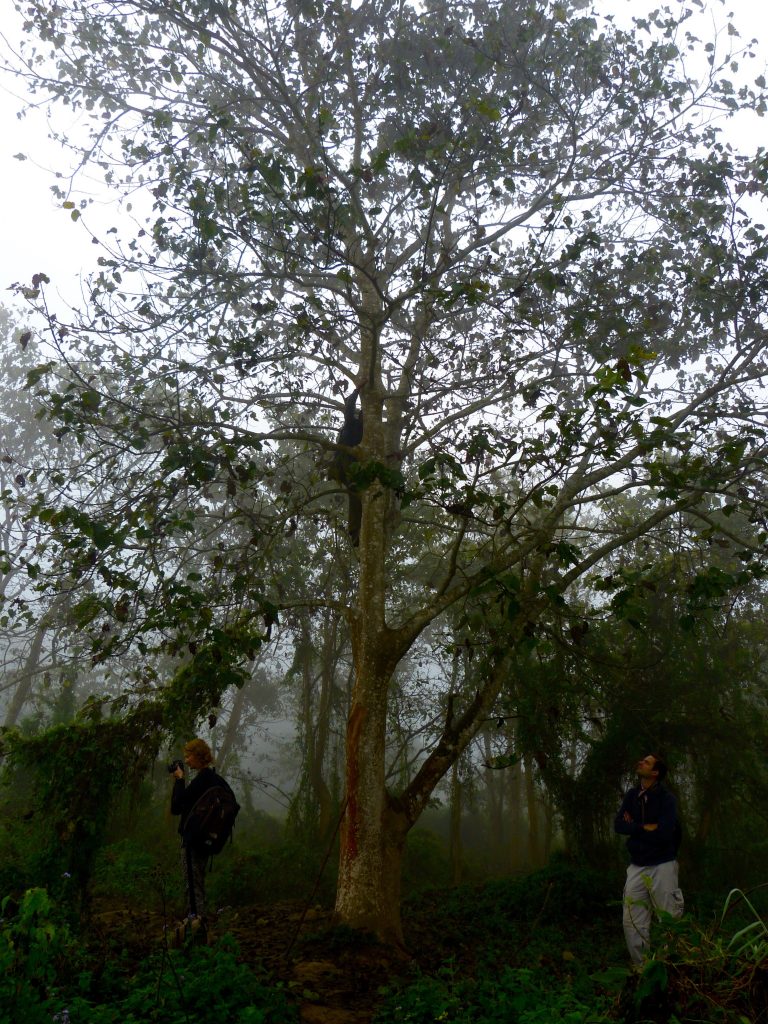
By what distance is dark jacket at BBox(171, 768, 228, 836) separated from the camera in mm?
5621

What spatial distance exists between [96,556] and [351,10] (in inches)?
287

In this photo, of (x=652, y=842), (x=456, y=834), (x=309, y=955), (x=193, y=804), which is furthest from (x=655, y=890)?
(x=456, y=834)

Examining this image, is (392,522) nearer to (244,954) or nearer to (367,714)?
(367,714)

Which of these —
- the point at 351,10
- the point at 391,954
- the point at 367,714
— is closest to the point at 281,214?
the point at 351,10

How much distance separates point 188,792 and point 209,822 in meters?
0.28

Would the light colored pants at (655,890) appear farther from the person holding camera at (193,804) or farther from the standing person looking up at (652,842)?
the person holding camera at (193,804)

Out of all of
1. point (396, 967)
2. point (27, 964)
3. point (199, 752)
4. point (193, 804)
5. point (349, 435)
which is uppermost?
point (349, 435)

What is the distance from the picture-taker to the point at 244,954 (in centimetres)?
603

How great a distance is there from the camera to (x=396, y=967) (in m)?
6.17

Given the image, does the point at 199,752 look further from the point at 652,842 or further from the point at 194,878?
the point at 652,842

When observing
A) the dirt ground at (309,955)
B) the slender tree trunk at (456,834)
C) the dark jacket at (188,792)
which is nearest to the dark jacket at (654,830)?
the dirt ground at (309,955)

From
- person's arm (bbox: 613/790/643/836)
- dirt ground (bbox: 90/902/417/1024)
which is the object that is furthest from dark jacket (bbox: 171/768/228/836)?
person's arm (bbox: 613/790/643/836)

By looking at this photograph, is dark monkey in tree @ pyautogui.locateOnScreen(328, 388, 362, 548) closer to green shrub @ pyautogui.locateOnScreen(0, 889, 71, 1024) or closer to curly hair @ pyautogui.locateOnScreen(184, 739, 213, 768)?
curly hair @ pyautogui.locateOnScreen(184, 739, 213, 768)

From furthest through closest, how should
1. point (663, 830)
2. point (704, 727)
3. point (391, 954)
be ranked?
point (704, 727)
point (391, 954)
point (663, 830)
